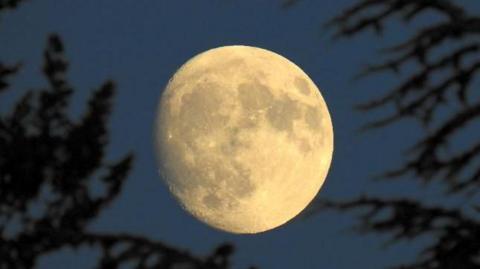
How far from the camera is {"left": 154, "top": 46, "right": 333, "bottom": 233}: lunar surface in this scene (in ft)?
35.7

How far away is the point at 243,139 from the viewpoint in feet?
36.6

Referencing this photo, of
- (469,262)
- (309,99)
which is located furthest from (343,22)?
(309,99)

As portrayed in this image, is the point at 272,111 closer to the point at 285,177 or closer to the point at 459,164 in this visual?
the point at 285,177

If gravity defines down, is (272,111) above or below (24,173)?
below

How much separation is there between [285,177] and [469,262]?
690 cm

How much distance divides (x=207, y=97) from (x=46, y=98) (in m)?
5.78

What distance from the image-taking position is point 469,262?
16.5ft

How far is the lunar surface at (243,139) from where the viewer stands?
10.9m

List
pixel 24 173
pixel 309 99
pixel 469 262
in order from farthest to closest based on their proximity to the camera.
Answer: pixel 24 173 → pixel 309 99 → pixel 469 262

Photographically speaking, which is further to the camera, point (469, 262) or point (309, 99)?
point (309, 99)

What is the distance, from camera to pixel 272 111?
11.8 metres

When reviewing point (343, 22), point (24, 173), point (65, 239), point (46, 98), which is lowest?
point (65, 239)

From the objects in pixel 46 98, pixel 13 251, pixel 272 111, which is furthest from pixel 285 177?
pixel 46 98

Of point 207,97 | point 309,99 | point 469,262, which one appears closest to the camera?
point 469,262
